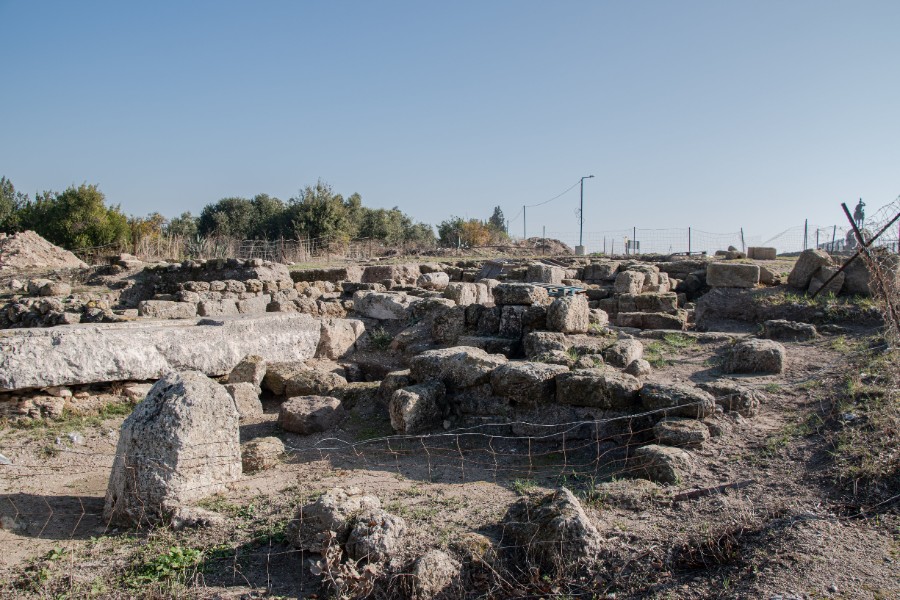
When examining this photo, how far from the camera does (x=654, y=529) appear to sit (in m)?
4.38

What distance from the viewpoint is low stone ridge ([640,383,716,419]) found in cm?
601

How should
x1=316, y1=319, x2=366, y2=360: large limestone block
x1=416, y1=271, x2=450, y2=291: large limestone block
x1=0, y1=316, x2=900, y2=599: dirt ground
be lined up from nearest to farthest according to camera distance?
x1=0, y1=316, x2=900, y2=599: dirt ground, x1=316, y1=319, x2=366, y2=360: large limestone block, x1=416, y1=271, x2=450, y2=291: large limestone block

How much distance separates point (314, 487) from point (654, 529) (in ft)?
8.79

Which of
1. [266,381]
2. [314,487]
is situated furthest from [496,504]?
[266,381]

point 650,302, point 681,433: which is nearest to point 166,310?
point 681,433

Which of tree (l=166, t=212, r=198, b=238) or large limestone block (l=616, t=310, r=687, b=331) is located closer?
large limestone block (l=616, t=310, r=687, b=331)

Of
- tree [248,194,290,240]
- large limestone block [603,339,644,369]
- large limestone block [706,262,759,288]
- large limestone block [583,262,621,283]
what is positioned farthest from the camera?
tree [248,194,290,240]

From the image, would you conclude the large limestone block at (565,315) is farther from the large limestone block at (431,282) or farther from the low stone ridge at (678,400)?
the large limestone block at (431,282)

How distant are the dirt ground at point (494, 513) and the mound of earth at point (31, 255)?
18169mm

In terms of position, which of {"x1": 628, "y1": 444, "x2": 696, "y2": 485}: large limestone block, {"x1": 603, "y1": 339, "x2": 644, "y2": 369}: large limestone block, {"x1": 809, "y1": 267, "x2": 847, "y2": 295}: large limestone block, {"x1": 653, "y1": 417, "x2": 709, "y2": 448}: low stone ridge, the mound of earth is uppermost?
the mound of earth

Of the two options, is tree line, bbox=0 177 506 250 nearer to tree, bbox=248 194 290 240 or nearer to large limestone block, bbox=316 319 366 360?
tree, bbox=248 194 290 240

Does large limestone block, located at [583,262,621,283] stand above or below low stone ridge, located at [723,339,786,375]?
above

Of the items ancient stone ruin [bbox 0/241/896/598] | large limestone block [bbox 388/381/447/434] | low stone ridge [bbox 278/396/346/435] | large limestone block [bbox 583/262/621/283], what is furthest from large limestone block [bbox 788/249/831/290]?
low stone ridge [bbox 278/396/346/435]

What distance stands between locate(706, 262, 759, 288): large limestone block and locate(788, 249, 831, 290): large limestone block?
29.8 inches
